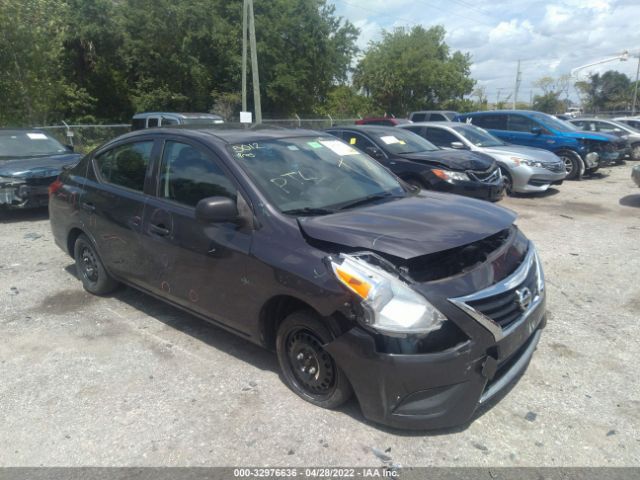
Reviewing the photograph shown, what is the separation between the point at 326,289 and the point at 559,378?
6.21 feet

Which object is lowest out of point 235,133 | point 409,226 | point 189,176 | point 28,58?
point 409,226

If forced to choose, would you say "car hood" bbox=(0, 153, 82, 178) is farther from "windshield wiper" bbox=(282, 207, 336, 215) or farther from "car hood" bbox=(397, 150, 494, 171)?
"windshield wiper" bbox=(282, 207, 336, 215)

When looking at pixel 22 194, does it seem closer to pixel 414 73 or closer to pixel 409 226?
pixel 409 226

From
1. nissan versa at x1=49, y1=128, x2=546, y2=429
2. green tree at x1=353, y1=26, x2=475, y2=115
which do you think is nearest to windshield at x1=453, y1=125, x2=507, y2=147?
nissan versa at x1=49, y1=128, x2=546, y2=429

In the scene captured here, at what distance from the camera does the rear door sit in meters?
4.34

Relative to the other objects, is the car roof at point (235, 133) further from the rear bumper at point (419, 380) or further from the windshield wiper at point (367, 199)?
the rear bumper at point (419, 380)

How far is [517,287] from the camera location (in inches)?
122

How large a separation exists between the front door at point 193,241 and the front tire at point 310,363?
0.38m

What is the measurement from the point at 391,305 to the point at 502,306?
2.29ft

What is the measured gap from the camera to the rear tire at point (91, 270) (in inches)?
198

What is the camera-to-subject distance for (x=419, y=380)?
2.72 meters

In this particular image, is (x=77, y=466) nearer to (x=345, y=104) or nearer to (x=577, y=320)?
(x=577, y=320)

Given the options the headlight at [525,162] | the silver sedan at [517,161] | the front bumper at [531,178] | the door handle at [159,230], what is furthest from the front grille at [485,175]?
the door handle at [159,230]

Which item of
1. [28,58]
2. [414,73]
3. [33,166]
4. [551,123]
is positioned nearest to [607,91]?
[414,73]
